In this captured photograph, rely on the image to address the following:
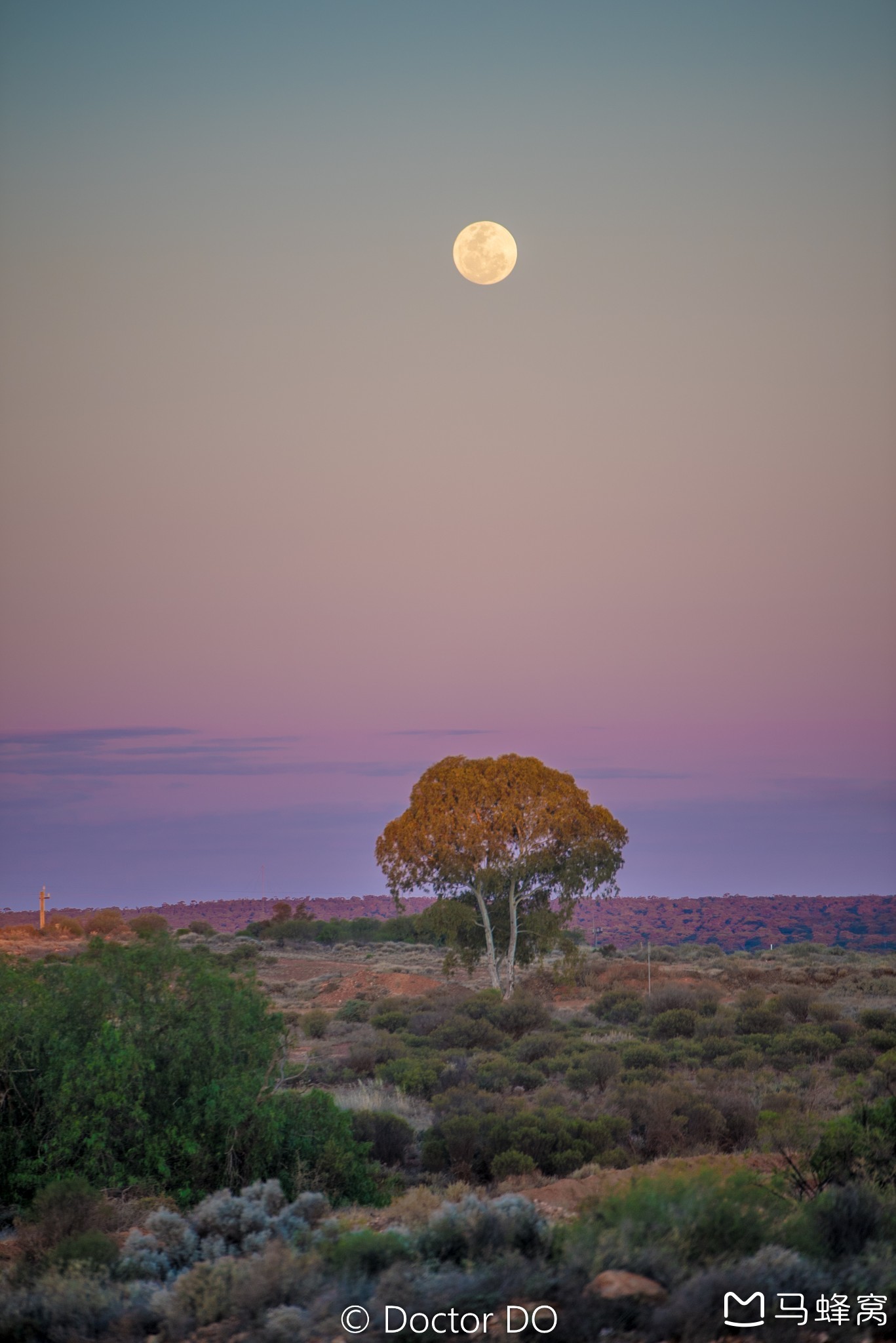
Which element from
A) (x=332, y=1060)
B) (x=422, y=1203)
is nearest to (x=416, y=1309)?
(x=422, y=1203)

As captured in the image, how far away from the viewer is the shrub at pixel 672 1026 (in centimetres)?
2417

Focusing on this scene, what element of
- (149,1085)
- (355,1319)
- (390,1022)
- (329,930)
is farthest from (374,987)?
(355,1319)

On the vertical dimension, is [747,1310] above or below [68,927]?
above

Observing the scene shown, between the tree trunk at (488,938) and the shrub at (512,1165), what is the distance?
16.8 m

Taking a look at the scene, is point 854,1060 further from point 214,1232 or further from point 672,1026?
point 214,1232

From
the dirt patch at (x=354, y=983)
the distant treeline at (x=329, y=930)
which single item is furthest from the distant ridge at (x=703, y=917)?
the dirt patch at (x=354, y=983)

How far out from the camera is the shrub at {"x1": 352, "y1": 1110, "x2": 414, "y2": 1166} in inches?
532

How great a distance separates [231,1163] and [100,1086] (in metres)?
1.46

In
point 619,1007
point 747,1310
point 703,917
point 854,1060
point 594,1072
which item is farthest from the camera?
point 703,917

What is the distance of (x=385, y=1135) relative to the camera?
44.9 ft

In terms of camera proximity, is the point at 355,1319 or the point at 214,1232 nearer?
the point at 355,1319

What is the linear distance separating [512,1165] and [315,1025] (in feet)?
47.8

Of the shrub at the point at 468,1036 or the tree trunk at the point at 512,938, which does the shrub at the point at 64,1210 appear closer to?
the shrub at the point at 468,1036

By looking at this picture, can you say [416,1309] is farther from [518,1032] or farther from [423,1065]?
[518,1032]
